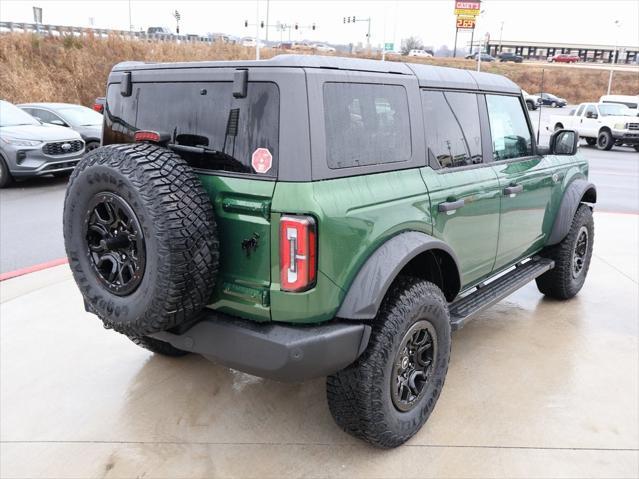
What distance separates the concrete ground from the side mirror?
1.38 m

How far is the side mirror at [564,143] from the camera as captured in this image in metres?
4.50

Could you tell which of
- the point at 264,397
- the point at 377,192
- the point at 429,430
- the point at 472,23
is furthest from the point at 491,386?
the point at 472,23

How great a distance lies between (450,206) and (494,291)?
1.04 meters

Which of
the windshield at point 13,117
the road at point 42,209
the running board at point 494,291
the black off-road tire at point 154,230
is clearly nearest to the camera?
the black off-road tire at point 154,230

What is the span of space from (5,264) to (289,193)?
4874 mm

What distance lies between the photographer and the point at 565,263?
475cm

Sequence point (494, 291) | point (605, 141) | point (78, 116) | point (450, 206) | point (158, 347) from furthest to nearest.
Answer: point (605, 141) < point (78, 116) < point (494, 291) < point (158, 347) < point (450, 206)

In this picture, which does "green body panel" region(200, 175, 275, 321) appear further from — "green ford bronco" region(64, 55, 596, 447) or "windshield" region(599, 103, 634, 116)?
"windshield" region(599, 103, 634, 116)

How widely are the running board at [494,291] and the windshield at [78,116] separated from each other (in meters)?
11.7

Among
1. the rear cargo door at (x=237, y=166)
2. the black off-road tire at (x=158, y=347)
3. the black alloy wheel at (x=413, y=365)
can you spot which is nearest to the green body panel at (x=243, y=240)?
the rear cargo door at (x=237, y=166)

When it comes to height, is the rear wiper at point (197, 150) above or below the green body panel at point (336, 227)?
above

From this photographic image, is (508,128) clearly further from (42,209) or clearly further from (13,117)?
(13,117)

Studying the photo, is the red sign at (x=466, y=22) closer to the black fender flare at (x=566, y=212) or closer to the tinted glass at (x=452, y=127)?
the black fender flare at (x=566, y=212)

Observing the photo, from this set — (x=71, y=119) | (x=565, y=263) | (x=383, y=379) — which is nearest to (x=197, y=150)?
(x=383, y=379)
